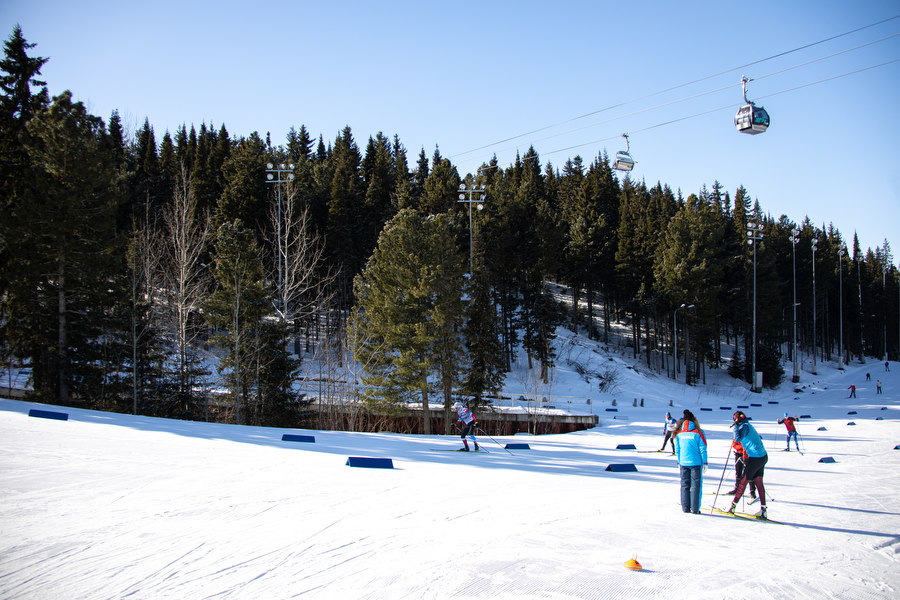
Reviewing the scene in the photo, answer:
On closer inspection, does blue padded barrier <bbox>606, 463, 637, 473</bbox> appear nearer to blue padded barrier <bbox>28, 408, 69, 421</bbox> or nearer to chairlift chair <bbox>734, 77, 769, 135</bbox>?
chairlift chair <bbox>734, 77, 769, 135</bbox>

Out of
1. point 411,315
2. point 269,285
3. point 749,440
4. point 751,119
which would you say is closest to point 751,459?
point 749,440

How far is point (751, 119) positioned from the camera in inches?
559

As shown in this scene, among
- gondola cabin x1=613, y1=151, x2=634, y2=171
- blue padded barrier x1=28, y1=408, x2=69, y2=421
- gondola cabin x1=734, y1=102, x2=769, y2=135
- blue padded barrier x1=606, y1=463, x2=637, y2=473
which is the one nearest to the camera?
gondola cabin x1=734, y1=102, x2=769, y2=135

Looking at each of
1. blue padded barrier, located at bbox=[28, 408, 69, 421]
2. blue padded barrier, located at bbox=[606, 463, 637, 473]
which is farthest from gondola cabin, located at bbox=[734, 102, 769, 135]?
blue padded barrier, located at bbox=[28, 408, 69, 421]

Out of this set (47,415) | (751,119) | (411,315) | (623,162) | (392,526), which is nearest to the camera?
(392,526)

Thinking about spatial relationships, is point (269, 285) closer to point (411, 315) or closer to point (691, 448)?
point (411, 315)

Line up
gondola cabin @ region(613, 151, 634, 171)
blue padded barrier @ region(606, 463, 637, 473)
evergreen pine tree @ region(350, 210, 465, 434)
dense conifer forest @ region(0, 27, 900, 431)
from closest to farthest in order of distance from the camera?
1. blue padded barrier @ region(606, 463, 637, 473)
2. gondola cabin @ region(613, 151, 634, 171)
3. dense conifer forest @ region(0, 27, 900, 431)
4. evergreen pine tree @ region(350, 210, 465, 434)

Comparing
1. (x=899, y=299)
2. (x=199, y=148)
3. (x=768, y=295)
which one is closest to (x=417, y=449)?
(x=768, y=295)

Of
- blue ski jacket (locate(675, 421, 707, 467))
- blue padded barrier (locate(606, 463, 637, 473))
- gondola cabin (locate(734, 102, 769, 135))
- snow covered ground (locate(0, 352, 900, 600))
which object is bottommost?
blue padded barrier (locate(606, 463, 637, 473))

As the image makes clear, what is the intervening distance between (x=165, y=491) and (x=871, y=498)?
1433cm

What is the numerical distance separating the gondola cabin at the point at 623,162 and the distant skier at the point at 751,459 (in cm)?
1140

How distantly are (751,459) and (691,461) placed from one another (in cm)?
112

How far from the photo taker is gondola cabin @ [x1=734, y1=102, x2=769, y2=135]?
14227 mm

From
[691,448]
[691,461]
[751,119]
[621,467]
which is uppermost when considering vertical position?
[751,119]
